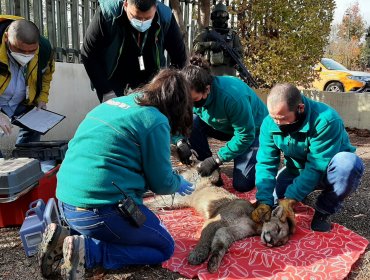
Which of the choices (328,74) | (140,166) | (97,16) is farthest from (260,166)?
(328,74)

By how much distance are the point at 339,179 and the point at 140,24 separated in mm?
1995

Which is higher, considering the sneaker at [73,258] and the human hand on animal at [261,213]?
the sneaker at [73,258]

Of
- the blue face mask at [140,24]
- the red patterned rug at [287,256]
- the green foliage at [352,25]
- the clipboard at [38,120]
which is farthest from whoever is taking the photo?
the green foliage at [352,25]

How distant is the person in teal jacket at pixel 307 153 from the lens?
2.95 metres

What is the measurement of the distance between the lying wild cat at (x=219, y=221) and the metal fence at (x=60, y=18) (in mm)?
3074

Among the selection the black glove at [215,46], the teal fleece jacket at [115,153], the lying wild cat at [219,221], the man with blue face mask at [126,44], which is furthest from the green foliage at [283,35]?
the teal fleece jacket at [115,153]

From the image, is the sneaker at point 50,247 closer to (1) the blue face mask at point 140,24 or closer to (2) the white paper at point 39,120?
(2) the white paper at point 39,120

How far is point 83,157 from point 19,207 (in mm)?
1109

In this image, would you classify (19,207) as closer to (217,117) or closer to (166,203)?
(166,203)

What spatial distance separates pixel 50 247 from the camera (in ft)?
7.65

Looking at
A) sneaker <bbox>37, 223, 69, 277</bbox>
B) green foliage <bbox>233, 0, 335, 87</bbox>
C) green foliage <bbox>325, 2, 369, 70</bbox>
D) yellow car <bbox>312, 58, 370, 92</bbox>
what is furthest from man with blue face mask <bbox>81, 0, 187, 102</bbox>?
green foliage <bbox>325, 2, 369, 70</bbox>

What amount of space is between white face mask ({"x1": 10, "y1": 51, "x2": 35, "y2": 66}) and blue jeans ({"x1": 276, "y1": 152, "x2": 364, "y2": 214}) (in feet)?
8.84

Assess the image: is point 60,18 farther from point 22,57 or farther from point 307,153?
point 307,153

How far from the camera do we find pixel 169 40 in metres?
3.81
